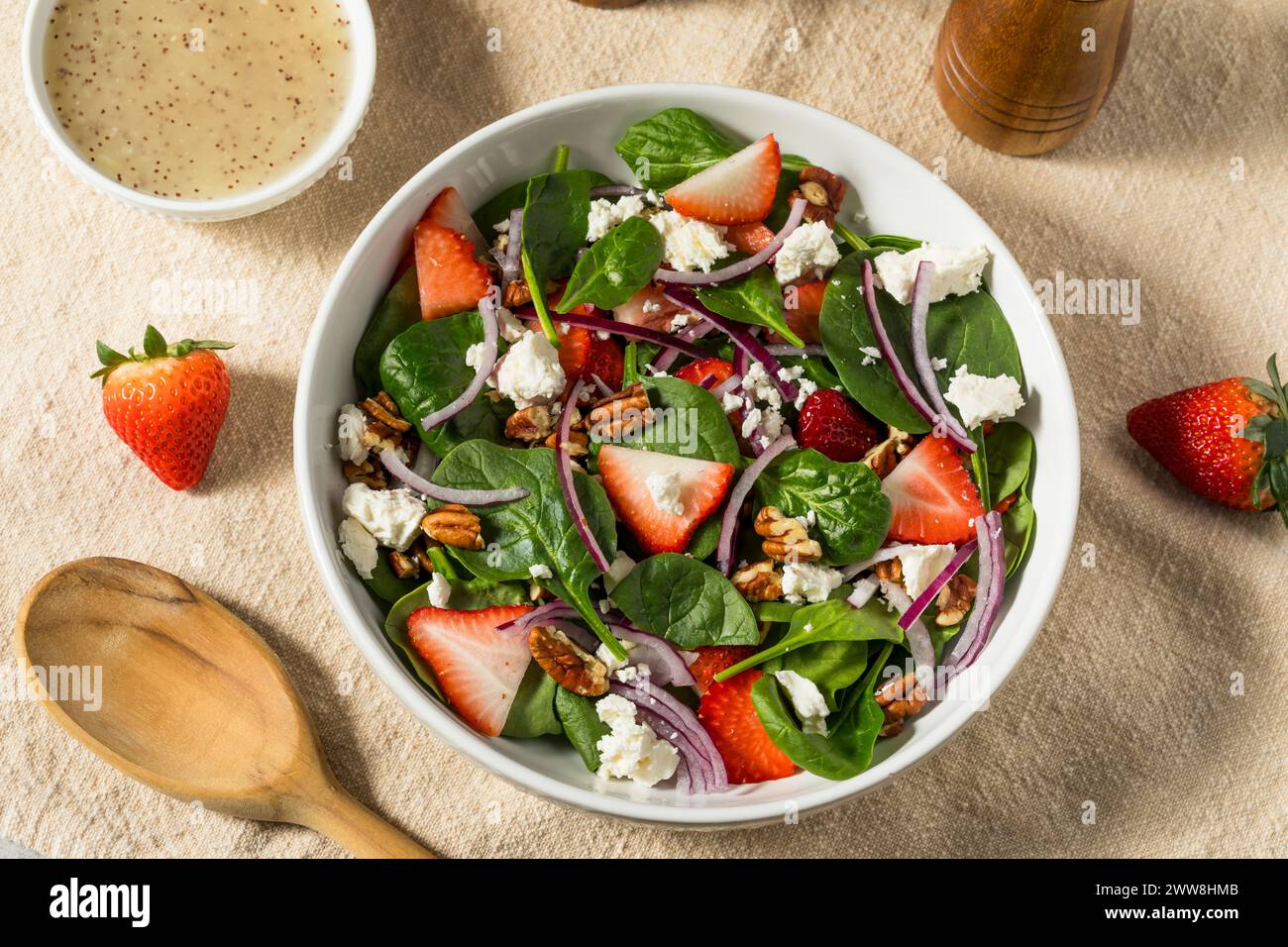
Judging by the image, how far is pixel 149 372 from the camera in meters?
1.98

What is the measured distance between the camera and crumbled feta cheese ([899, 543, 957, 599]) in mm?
1784

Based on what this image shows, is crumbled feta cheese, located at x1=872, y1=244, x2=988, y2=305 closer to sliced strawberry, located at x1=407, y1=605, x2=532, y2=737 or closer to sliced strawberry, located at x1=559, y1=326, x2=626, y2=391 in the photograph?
sliced strawberry, located at x1=559, y1=326, x2=626, y2=391

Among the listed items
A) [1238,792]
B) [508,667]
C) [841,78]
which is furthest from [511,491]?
[1238,792]

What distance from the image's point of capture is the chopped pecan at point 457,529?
177 cm

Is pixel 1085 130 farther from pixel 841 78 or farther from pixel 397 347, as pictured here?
pixel 397 347

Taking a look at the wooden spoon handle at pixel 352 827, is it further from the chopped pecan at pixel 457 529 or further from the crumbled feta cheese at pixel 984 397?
the crumbled feta cheese at pixel 984 397

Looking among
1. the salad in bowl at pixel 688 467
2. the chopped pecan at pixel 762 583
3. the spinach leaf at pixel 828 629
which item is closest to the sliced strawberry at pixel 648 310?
the salad in bowl at pixel 688 467

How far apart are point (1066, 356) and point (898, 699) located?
2.63 ft

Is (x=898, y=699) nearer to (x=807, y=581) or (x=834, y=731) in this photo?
(x=834, y=731)

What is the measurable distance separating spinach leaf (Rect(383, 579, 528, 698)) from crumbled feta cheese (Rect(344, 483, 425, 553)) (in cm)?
9

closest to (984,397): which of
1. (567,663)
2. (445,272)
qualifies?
(567,663)

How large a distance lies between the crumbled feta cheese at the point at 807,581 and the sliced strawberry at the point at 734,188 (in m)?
0.59

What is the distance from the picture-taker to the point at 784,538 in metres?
1.80

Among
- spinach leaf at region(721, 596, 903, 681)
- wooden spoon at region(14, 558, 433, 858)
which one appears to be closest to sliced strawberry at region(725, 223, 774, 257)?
spinach leaf at region(721, 596, 903, 681)
